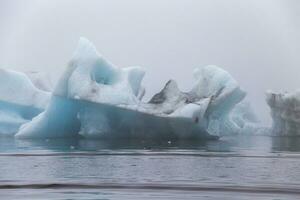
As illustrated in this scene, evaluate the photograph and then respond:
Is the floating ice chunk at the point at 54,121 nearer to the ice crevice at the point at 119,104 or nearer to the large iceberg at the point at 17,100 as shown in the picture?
the ice crevice at the point at 119,104

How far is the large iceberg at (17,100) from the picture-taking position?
132 feet

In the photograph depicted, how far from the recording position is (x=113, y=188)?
11039mm

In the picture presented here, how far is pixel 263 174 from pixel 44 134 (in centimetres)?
2430

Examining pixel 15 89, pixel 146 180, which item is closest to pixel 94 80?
pixel 15 89

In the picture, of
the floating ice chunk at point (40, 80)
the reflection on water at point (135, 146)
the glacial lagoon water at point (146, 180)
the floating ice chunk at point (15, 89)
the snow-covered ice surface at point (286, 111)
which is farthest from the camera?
the floating ice chunk at point (40, 80)

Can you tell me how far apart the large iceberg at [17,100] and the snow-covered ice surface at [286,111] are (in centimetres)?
1550

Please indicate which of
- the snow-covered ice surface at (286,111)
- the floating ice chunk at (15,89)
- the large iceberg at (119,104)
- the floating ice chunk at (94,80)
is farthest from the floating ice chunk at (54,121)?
the snow-covered ice surface at (286,111)

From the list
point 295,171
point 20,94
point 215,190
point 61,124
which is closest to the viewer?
point 215,190

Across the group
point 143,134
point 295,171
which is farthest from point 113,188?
point 143,134

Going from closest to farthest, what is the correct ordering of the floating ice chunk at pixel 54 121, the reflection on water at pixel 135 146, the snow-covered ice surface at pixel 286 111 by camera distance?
the reflection on water at pixel 135 146
the floating ice chunk at pixel 54 121
the snow-covered ice surface at pixel 286 111

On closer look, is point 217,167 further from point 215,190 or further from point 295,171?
point 215,190

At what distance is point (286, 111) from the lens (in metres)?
43.5

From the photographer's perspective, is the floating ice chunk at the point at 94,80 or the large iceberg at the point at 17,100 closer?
the floating ice chunk at the point at 94,80

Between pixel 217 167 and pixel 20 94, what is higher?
pixel 20 94
